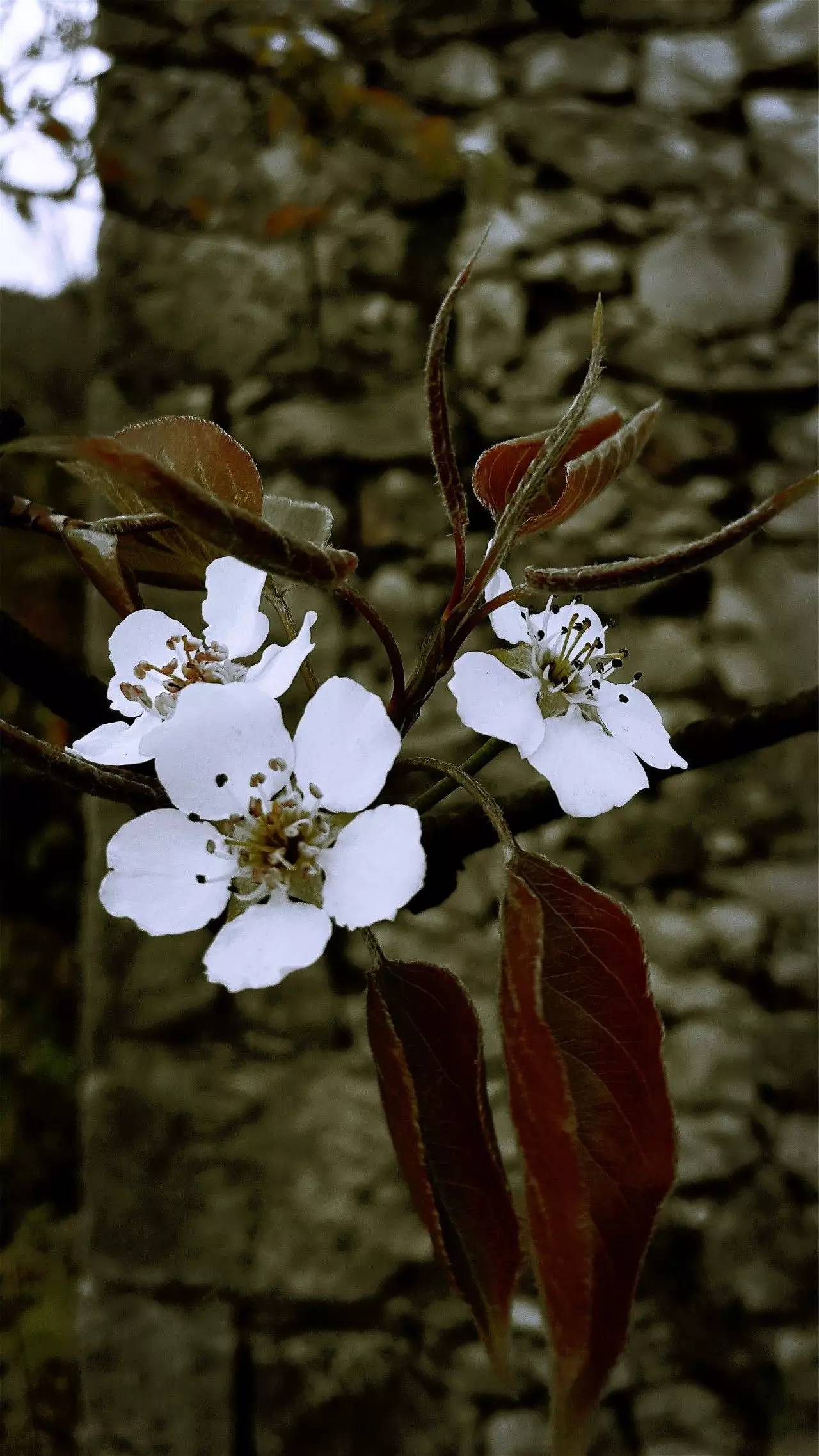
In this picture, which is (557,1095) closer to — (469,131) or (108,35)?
(469,131)

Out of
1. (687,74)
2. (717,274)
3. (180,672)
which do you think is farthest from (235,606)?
(687,74)

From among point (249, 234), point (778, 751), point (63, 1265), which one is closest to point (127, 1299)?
point (63, 1265)

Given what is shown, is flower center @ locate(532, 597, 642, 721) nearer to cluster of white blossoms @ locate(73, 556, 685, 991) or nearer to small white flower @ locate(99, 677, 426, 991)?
cluster of white blossoms @ locate(73, 556, 685, 991)

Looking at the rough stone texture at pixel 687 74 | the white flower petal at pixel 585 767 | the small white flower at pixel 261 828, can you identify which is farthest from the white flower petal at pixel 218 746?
the rough stone texture at pixel 687 74

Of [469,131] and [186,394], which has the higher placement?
[469,131]

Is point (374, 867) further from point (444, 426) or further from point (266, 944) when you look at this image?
point (444, 426)

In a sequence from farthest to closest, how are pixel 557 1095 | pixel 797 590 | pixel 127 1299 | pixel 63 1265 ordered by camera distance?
pixel 63 1265, pixel 797 590, pixel 127 1299, pixel 557 1095

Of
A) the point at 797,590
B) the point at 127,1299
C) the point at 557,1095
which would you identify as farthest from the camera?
the point at 797,590
